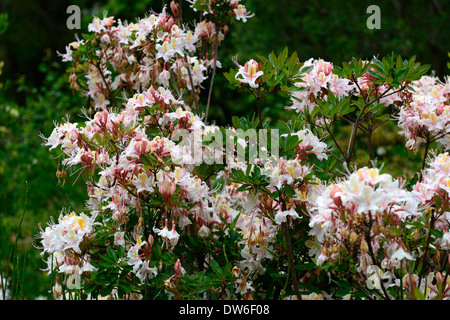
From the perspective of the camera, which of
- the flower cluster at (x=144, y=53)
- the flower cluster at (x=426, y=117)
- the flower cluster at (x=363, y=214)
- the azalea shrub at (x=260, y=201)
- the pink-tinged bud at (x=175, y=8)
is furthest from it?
the pink-tinged bud at (x=175, y=8)

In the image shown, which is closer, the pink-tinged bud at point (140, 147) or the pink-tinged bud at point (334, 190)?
the pink-tinged bud at point (334, 190)

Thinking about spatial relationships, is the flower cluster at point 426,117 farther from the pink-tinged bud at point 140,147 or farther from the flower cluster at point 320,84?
the pink-tinged bud at point 140,147

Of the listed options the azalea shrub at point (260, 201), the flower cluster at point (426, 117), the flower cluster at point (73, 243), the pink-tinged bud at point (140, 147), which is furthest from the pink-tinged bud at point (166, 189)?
the flower cluster at point (426, 117)

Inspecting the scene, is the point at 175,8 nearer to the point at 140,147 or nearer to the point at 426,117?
the point at 140,147

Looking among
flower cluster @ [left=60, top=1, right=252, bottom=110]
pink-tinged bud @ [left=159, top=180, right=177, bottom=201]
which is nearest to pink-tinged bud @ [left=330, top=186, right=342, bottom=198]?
pink-tinged bud @ [left=159, top=180, right=177, bottom=201]

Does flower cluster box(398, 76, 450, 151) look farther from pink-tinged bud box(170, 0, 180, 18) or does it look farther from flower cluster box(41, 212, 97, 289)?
flower cluster box(41, 212, 97, 289)

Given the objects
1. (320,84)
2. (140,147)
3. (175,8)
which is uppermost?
(175,8)

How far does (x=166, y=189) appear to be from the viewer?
6.01ft

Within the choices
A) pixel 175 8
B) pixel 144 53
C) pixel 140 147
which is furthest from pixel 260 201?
pixel 175 8

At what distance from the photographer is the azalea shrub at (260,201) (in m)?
1.65

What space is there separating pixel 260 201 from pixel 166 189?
0.37m

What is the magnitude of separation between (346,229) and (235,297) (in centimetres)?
94

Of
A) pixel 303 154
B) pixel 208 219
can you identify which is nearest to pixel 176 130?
pixel 208 219
